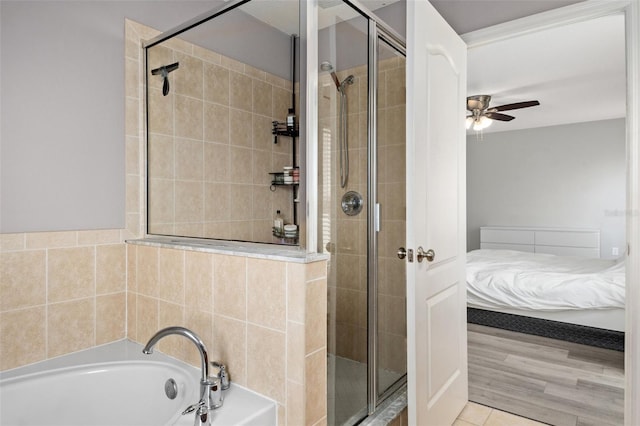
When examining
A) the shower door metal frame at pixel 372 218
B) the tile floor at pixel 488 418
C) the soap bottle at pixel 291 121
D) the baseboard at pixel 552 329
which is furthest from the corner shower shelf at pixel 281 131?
the baseboard at pixel 552 329

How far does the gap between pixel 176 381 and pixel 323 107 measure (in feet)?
4.28

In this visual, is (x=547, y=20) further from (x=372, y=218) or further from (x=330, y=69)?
(x=372, y=218)

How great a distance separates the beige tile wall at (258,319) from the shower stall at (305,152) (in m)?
0.14

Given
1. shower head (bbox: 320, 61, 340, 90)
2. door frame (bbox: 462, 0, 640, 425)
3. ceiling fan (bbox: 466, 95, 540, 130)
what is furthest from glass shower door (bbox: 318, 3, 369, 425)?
ceiling fan (bbox: 466, 95, 540, 130)

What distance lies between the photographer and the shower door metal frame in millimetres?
1718

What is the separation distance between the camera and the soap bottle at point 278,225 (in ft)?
5.12

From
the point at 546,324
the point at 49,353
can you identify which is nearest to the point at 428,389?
the point at 49,353

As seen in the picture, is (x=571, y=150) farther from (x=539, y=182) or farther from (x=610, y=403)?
(x=610, y=403)

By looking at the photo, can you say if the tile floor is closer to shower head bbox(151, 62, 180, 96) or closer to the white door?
the white door

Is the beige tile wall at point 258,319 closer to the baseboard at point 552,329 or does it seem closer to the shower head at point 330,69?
the shower head at point 330,69

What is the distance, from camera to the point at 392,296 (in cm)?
189

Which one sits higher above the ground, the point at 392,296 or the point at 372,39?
the point at 372,39

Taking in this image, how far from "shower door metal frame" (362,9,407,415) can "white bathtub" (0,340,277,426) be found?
0.55 m

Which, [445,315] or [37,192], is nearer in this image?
[37,192]
